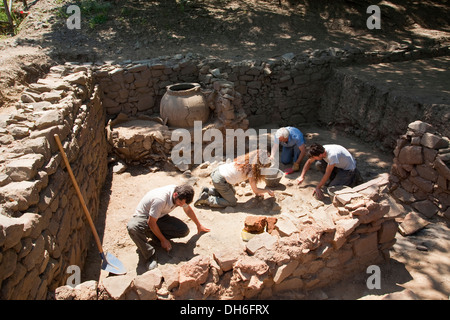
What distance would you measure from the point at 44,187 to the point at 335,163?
166 inches

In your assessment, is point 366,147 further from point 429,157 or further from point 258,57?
point 258,57

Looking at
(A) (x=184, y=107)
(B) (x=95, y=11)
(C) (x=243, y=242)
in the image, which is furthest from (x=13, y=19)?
(C) (x=243, y=242)

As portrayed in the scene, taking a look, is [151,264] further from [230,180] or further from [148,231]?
[230,180]

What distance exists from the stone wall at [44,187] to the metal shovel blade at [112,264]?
11.3 inches

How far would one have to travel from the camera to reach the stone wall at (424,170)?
17.0 ft

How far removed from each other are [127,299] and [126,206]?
2984mm

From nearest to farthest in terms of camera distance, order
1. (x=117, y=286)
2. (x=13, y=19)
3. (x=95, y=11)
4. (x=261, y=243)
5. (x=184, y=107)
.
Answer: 1. (x=117, y=286)
2. (x=261, y=243)
3. (x=184, y=107)
4. (x=13, y=19)
5. (x=95, y=11)

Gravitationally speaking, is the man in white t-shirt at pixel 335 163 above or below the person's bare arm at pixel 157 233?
above

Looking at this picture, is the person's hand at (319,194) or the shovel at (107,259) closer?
the shovel at (107,259)

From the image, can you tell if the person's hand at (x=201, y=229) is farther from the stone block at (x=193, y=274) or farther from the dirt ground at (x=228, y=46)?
the stone block at (x=193, y=274)

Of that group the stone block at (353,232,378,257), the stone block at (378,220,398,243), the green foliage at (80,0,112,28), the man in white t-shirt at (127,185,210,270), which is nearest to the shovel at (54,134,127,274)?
the man in white t-shirt at (127,185,210,270)

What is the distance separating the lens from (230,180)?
223 inches

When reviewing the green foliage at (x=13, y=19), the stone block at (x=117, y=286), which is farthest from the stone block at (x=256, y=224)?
the green foliage at (x=13, y=19)

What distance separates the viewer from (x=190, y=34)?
1027 centimetres
